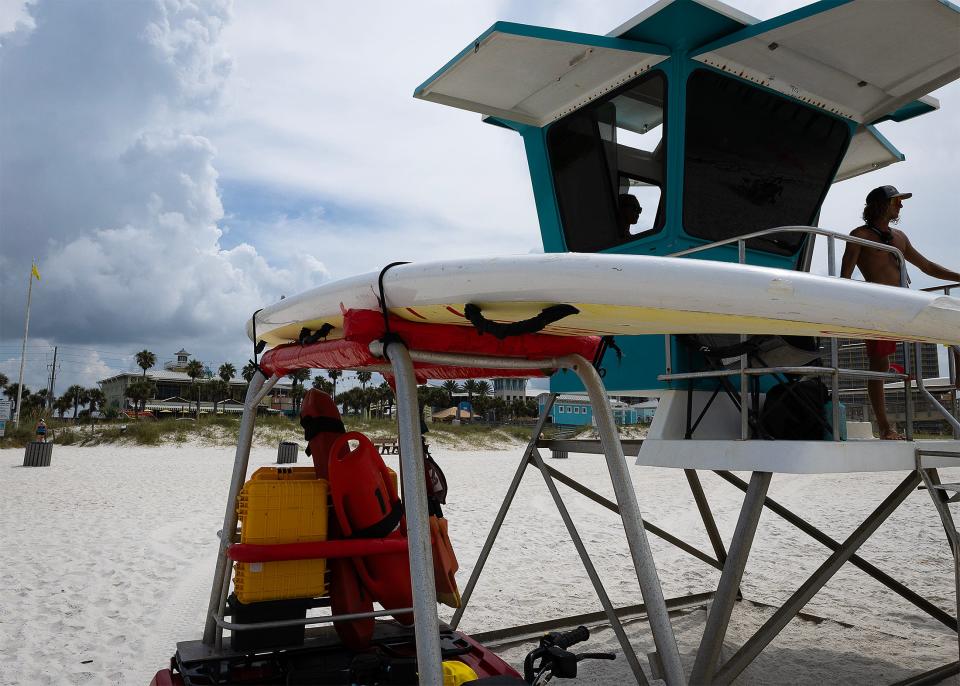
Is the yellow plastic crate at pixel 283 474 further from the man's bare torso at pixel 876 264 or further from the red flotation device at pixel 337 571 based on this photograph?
the man's bare torso at pixel 876 264

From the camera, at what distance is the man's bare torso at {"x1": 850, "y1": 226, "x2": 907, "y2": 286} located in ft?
17.3

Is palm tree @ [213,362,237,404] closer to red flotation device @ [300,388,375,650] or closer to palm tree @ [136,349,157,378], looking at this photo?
palm tree @ [136,349,157,378]

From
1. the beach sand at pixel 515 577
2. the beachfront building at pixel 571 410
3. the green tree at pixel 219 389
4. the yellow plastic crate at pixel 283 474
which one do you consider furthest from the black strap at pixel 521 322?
the green tree at pixel 219 389

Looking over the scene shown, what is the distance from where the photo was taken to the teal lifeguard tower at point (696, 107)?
530 cm

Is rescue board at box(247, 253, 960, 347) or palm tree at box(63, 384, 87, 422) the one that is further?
palm tree at box(63, 384, 87, 422)

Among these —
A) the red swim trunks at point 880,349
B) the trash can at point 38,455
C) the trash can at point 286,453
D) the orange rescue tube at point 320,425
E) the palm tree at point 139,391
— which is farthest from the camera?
the palm tree at point 139,391

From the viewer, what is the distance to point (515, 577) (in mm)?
9055

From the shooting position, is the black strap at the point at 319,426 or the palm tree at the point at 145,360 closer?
the black strap at the point at 319,426

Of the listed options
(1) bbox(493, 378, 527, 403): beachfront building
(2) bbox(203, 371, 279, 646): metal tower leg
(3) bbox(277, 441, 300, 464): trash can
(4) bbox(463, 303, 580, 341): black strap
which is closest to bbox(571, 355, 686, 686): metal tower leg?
(4) bbox(463, 303, 580, 341): black strap

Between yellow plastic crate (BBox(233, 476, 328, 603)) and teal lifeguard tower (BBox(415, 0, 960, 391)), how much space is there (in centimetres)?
261

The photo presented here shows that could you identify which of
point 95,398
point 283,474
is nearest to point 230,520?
point 283,474

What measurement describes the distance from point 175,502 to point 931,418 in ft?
45.8

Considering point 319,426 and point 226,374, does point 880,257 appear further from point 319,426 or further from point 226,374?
point 226,374

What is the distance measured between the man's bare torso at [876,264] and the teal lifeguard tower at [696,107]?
27.2 inches
